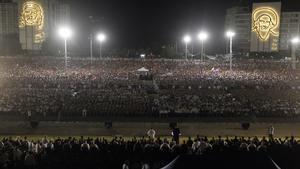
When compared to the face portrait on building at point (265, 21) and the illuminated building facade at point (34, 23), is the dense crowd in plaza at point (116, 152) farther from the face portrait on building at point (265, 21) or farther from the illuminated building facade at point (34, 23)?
the illuminated building facade at point (34, 23)

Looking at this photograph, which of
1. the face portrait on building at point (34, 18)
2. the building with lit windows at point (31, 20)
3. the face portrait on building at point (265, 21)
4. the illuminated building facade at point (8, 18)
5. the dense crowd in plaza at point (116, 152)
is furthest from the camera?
the illuminated building facade at point (8, 18)

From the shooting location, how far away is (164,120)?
25.1 meters

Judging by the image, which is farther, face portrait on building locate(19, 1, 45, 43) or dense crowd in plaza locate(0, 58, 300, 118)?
face portrait on building locate(19, 1, 45, 43)

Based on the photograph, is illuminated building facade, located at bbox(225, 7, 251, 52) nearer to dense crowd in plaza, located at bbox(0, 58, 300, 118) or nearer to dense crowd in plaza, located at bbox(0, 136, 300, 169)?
dense crowd in plaza, located at bbox(0, 58, 300, 118)

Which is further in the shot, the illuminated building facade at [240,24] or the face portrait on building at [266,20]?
the illuminated building facade at [240,24]

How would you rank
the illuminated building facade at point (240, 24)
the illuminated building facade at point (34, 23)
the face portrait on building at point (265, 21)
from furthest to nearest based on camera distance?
the illuminated building facade at point (240, 24), the illuminated building facade at point (34, 23), the face portrait on building at point (265, 21)

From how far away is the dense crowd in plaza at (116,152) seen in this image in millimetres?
13188

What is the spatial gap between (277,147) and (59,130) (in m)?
12.1

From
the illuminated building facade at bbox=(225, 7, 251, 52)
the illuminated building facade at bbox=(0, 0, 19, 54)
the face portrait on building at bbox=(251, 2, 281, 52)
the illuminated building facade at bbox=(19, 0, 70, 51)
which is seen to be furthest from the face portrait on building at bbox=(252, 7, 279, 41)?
the illuminated building facade at bbox=(0, 0, 19, 54)

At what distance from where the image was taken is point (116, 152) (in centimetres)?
1480

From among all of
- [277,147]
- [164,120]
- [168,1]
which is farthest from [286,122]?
[168,1]

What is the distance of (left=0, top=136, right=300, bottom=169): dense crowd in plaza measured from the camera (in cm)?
1319

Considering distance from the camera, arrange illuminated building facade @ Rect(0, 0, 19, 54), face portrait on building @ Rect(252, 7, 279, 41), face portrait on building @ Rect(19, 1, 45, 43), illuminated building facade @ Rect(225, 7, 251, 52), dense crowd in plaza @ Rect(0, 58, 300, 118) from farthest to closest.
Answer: illuminated building facade @ Rect(225, 7, 251, 52), illuminated building facade @ Rect(0, 0, 19, 54), face portrait on building @ Rect(19, 1, 45, 43), face portrait on building @ Rect(252, 7, 279, 41), dense crowd in plaza @ Rect(0, 58, 300, 118)

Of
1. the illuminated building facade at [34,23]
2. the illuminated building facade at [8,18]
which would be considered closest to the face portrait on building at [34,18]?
the illuminated building facade at [34,23]
